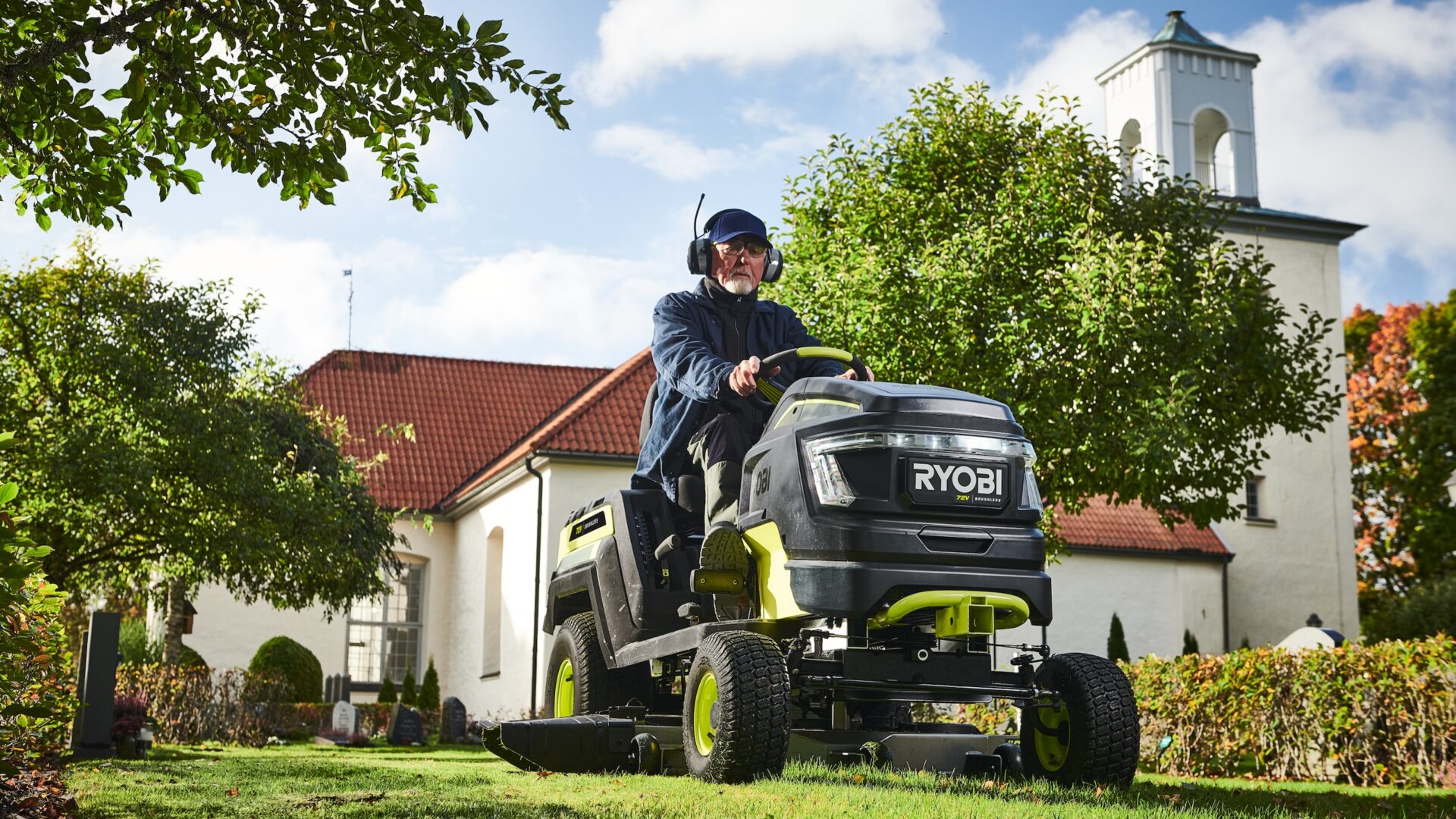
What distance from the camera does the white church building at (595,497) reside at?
80.2 feet

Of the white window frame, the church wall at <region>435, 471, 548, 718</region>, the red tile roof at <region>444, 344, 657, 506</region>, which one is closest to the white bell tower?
the red tile roof at <region>444, 344, 657, 506</region>

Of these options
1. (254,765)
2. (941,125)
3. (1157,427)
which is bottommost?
(254,765)

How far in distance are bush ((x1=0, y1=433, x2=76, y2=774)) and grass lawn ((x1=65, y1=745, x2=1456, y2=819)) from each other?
392 mm

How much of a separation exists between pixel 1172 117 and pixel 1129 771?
27.4m

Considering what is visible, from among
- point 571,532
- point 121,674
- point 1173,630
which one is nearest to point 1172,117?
point 1173,630

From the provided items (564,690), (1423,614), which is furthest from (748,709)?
(1423,614)

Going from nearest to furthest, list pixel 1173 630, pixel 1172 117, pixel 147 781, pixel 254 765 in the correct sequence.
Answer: pixel 147 781
pixel 254 765
pixel 1173 630
pixel 1172 117

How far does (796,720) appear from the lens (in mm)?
6094

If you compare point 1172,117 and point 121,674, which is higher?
point 1172,117

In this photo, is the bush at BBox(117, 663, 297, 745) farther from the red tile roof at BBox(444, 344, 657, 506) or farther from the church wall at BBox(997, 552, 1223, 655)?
the church wall at BBox(997, 552, 1223, 655)

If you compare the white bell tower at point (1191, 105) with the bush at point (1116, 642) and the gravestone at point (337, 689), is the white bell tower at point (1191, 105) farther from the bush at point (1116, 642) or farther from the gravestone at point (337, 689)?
the gravestone at point (337, 689)

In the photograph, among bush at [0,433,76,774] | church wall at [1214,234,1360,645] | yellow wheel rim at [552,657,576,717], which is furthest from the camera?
church wall at [1214,234,1360,645]

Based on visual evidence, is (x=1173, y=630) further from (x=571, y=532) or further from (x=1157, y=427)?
(x=571, y=532)

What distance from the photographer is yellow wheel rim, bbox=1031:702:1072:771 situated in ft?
18.7
